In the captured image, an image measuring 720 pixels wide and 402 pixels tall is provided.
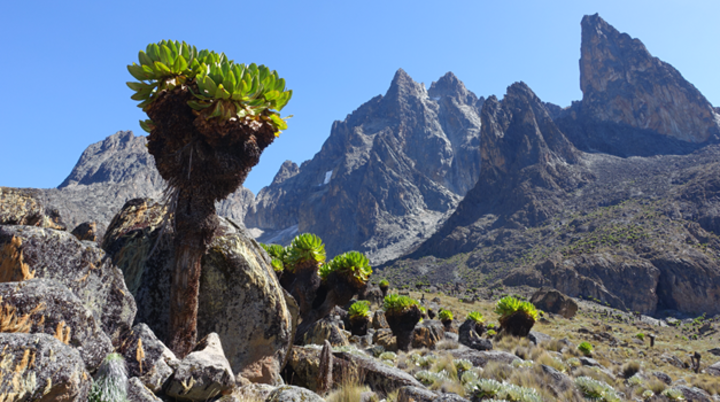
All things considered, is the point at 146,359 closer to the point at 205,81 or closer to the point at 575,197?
the point at 205,81

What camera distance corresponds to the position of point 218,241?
6.13 m

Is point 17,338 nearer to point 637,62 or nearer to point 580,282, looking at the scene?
point 580,282

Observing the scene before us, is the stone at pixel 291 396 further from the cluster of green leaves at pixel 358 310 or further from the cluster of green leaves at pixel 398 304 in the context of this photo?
the cluster of green leaves at pixel 358 310

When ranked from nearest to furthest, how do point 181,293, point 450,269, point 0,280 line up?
point 0,280 → point 181,293 → point 450,269

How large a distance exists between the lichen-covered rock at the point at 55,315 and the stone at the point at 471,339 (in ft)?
49.3

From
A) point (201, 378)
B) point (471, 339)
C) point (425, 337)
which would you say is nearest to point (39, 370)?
point (201, 378)

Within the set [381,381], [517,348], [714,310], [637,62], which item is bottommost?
[714,310]

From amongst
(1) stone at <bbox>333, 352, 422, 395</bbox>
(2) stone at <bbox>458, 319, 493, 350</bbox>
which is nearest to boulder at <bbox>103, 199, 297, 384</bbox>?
(1) stone at <bbox>333, 352, 422, 395</bbox>

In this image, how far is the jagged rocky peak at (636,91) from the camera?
138500mm

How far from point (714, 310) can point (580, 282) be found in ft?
69.5

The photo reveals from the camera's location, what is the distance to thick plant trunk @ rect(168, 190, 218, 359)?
17.1ft

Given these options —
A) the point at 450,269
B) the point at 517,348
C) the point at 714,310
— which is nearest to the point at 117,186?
the point at 450,269

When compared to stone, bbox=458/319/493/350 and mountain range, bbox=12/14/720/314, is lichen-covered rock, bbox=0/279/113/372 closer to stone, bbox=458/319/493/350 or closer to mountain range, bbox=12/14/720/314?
mountain range, bbox=12/14/720/314

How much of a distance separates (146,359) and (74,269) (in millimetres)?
1276
